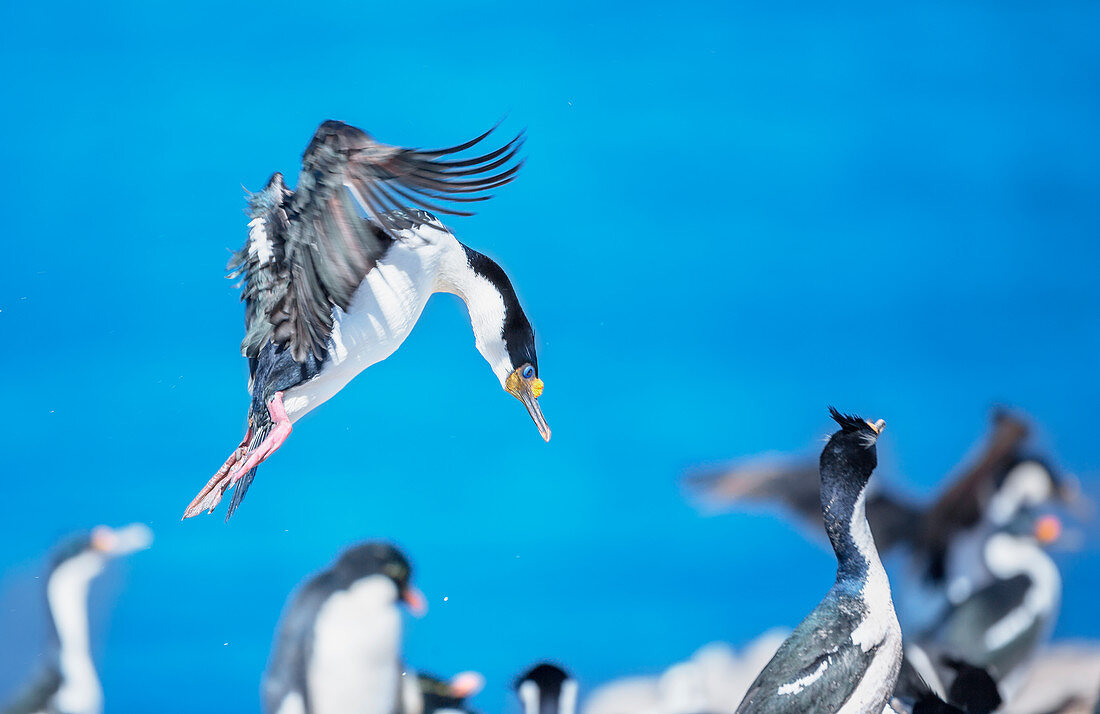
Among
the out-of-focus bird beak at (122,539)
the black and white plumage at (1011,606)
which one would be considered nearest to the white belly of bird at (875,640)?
the black and white plumage at (1011,606)

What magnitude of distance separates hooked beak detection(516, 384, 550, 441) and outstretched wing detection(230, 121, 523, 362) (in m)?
0.36

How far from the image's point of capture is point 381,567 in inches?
78.9

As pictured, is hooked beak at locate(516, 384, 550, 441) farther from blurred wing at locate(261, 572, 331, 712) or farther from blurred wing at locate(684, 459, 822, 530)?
blurred wing at locate(261, 572, 331, 712)

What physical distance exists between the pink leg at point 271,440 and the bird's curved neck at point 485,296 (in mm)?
344

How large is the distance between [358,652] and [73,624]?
499mm

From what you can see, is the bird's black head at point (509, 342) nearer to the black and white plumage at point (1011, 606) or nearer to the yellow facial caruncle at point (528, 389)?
the yellow facial caruncle at point (528, 389)

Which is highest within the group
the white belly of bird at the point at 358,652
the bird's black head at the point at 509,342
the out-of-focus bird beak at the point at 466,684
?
the bird's black head at the point at 509,342

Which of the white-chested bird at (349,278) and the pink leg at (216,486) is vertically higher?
the white-chested bird at (349,278)

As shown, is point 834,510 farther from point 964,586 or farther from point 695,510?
point 964,586

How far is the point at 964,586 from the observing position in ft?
7.29

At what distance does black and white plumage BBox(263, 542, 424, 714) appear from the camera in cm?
198

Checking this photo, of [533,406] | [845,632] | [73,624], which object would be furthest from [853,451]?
[73,624]

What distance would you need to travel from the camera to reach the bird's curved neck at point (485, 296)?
1901 millimetres

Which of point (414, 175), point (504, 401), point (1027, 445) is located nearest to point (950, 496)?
point (1027, 445)
